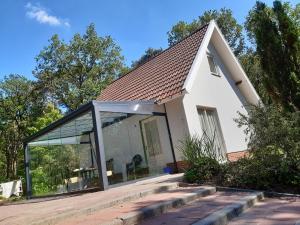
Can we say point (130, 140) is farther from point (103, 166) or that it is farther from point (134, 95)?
point (134, 95)

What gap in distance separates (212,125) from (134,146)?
4415 millimetres

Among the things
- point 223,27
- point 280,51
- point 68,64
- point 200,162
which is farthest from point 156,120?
point 223,27

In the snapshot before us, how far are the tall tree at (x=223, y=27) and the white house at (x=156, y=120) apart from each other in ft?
64.6

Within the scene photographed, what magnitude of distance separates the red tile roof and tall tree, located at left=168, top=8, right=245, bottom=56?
62.0 feet

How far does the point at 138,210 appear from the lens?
5570mm


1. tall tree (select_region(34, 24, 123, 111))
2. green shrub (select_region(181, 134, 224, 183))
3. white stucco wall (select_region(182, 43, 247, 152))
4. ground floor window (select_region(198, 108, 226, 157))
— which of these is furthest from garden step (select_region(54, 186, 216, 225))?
tall tree (select_region(34, 24, 123, 111))

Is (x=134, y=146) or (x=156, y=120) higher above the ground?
(x=156, y=120)

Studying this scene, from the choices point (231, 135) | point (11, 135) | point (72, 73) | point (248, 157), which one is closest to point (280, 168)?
point (248, 157)

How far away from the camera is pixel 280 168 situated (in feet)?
25.5

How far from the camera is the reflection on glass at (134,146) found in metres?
10.7

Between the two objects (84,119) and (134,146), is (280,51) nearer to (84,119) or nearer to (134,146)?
(134,146)

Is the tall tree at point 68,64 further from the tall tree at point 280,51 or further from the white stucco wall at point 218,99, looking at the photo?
the tall tree at point 280,51

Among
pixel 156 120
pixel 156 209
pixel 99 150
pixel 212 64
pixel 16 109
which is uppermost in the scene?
pixel 16 109

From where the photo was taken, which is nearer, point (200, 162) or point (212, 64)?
point (200, 162)
